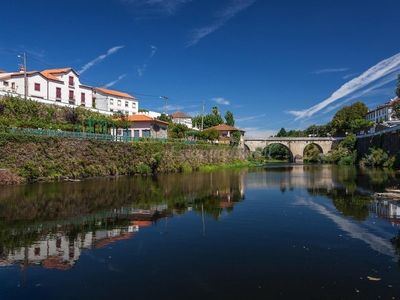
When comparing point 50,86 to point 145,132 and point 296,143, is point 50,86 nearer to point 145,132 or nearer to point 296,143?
point 145,132

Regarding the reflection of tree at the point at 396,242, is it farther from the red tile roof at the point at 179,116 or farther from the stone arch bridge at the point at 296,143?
the red tile roof at the point at 179,116

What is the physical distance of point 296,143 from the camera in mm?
93125

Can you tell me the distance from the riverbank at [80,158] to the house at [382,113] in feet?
216

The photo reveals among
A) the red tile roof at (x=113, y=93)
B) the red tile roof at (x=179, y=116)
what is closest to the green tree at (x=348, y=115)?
the red tile roof at (x=179, y=116)

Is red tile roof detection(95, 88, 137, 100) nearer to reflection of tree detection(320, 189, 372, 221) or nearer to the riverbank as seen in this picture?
the riverbank

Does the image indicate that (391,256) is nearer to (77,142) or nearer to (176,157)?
(77,142)

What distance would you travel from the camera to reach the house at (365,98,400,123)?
86.9m

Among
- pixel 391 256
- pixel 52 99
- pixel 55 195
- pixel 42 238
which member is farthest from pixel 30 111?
pixel 391 256

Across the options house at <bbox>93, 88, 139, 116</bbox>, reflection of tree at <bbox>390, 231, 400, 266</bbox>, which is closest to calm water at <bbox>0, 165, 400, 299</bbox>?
reflection of tree at <bbox>390, 231, 400, 266</bbox>

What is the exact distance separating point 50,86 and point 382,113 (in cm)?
8808

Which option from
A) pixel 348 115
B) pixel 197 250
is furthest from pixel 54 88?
pixel 348 115

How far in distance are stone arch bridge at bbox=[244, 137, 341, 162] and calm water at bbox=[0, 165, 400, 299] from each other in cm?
7414

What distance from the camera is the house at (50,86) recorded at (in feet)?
137

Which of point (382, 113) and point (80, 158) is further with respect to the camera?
point (382, 113)
